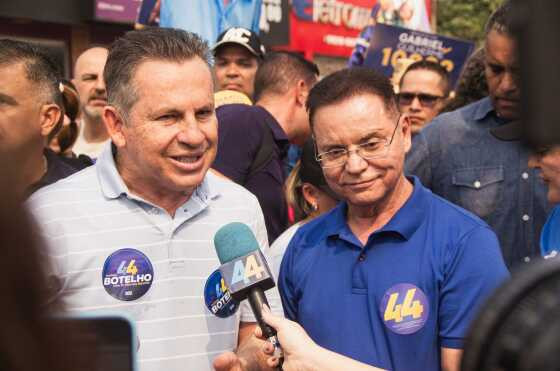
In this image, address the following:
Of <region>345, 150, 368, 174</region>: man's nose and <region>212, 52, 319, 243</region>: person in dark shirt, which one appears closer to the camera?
<region>345, 150, 368, 174</region>: man's nose

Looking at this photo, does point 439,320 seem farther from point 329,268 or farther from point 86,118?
point 86,118

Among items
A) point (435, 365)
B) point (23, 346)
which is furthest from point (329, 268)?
point (23, 346)

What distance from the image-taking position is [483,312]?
1.01m

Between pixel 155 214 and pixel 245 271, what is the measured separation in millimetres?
517

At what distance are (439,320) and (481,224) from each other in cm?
33

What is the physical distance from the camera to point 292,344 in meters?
2.20

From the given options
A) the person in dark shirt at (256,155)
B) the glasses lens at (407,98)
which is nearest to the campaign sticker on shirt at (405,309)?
the person in dark shirt at (256,155)

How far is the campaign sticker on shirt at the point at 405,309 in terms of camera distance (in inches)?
94.6

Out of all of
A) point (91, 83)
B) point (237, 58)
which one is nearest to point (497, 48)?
point (237, 58)

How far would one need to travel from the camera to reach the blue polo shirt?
2.40 meters

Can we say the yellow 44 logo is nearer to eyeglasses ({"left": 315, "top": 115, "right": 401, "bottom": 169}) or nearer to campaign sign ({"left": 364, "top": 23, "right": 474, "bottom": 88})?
eyeglasses ({"left": 315, "top": 115, "right": 401, "bottom": 169})

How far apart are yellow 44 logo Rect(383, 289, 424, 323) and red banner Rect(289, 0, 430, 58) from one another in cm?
1250

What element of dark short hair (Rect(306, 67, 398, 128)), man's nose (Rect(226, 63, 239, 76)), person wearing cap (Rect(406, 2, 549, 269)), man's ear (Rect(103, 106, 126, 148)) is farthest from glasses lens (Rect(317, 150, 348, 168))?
man's nose (Rect(226, 63, 239, 76))

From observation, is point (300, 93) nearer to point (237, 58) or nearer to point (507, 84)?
point (237, 58)
